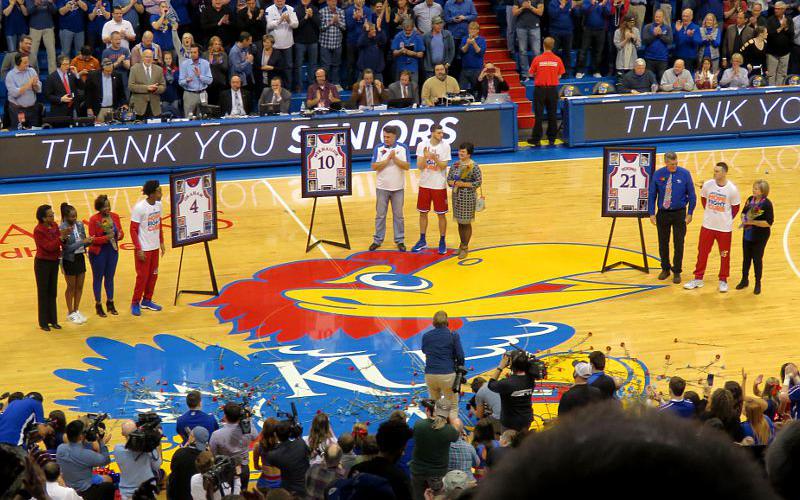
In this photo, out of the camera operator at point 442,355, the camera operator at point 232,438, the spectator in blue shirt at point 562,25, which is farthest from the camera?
the spectator in blue shirt at point 562,25

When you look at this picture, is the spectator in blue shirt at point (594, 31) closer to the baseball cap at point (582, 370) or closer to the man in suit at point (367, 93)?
the man in suit at point (367, 93)

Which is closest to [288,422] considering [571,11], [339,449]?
[339,449]

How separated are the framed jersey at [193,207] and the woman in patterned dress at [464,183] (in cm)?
371

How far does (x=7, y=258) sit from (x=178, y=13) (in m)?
10.5

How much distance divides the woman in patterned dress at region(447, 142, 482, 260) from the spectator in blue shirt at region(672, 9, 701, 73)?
13.1 metres

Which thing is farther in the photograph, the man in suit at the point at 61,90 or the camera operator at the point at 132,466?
the man in suit at the point at 61,90

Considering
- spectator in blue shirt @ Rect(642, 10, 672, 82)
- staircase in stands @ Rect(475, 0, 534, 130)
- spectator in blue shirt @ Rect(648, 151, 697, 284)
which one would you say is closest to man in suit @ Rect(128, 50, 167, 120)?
staircase in stands @ Rect(475, 0, 534, 130)

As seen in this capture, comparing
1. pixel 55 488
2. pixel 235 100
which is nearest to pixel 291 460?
pixel 55 488

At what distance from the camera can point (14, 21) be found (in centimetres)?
2555

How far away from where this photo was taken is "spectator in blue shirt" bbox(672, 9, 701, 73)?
27.7 m

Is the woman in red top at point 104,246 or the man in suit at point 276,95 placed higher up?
the man in suit at point 276,95

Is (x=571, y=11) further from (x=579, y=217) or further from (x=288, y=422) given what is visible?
(x=288, y=422)

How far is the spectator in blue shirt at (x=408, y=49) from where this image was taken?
86.6 feet

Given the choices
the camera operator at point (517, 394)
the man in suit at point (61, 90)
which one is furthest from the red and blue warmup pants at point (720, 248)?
the man in suit at point (61, 90)
